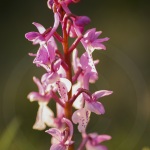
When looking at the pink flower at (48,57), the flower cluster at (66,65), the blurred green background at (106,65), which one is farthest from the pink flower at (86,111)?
the blurred green background at (106,65)

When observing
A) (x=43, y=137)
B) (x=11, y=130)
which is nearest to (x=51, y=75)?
(x=11, y=130)

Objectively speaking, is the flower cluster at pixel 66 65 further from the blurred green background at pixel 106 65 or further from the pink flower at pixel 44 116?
the blurred green background at pixel 106 65

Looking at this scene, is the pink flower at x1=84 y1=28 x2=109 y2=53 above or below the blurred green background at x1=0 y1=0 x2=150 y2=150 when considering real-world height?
below

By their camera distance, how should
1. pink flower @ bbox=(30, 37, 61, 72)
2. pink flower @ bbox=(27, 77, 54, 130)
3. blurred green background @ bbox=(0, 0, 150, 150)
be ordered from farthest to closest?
1. blurred green background @ bbox=(0, 0, 150, 150)
2. pink flower @ bbox=(27, 77, 54, 130)
3. pink flower @ bbox=(30, 37, 61, 72)

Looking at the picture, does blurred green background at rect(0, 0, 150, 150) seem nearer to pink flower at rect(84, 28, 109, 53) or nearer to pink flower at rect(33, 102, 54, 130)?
pink flower at rect(33, 102, 54, 130)

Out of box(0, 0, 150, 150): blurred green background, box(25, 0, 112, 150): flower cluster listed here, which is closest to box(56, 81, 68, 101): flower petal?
box(25, 0, 112, 150): flower cluster

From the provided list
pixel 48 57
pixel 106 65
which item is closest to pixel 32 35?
pixel 48 57
